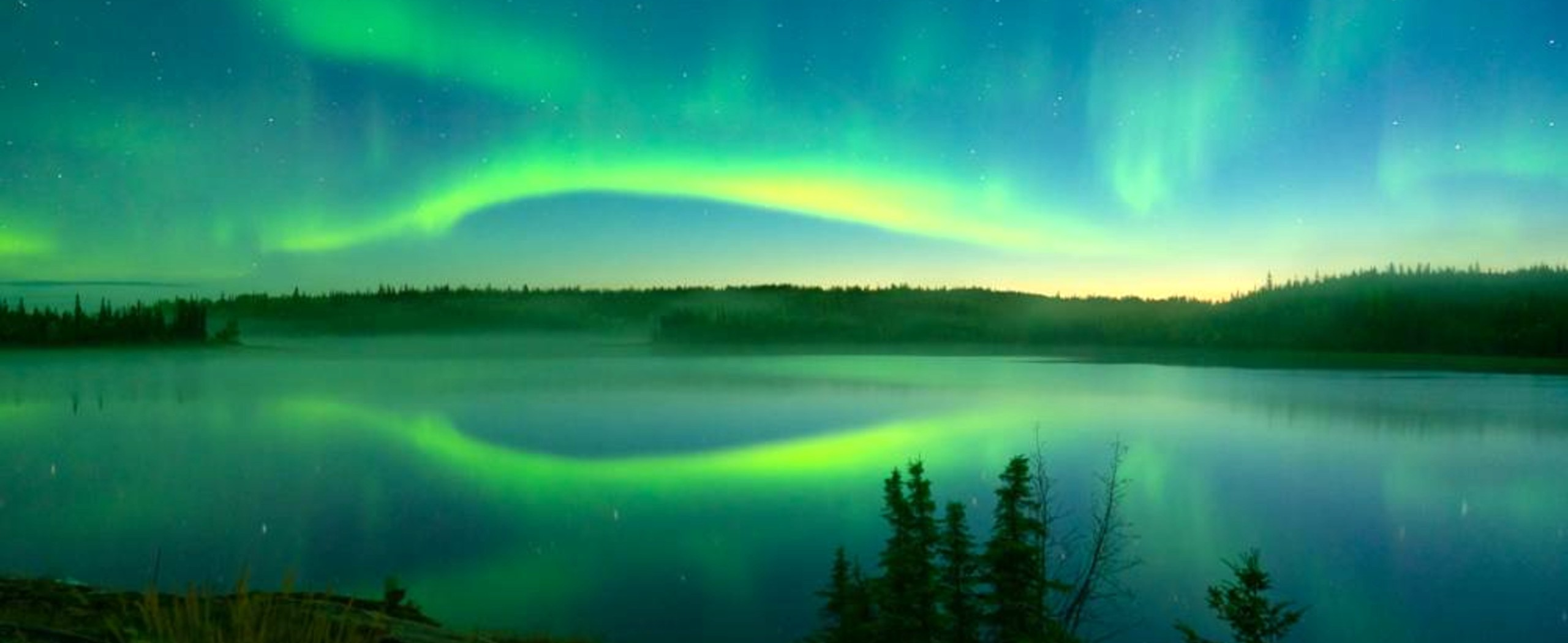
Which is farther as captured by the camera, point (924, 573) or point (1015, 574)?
point (1015, 574)

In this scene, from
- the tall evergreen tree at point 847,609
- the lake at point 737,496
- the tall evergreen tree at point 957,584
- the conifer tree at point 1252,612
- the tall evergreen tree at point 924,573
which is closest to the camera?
the conifer tree at point 1252,612

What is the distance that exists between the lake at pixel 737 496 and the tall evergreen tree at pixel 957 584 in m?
7.02

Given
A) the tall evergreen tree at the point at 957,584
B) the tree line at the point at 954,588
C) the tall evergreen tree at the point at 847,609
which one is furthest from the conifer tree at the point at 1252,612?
the tall evergreen tree at the point at 847,609

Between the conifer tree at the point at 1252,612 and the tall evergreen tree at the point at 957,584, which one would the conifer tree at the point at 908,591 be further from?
the conifer tree at the point at 1252,612

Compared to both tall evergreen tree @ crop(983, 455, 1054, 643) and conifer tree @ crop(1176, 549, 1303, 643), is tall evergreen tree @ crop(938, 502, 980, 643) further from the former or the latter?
conifer tree @ crop(1176, 549, 1303, 643)

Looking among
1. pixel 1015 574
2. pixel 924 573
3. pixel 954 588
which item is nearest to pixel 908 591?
pixel 924 573

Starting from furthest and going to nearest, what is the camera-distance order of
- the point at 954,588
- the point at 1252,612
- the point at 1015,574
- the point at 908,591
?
1. the point at 1015,574
2. the point at 954,588
3. the point at 908,591
4. the point at 1252,612

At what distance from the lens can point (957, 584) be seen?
32.0 ft

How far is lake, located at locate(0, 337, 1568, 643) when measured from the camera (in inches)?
727

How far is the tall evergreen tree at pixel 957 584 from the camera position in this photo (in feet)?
31.2

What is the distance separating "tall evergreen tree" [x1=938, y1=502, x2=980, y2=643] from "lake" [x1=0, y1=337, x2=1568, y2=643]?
7.02 metres

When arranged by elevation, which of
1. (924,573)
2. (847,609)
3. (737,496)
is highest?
(924,573)

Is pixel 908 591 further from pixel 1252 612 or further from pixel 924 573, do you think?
pixel 1252 612

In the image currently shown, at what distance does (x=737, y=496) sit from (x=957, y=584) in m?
20.3
